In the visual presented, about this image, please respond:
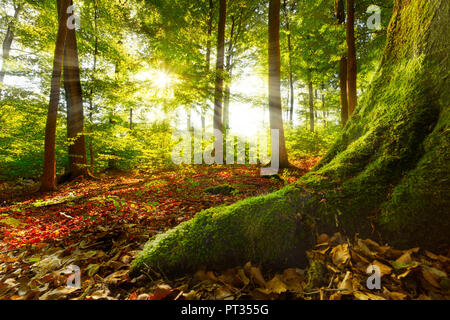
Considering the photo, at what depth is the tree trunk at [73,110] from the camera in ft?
25.3

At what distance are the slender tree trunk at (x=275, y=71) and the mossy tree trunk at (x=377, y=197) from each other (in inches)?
214

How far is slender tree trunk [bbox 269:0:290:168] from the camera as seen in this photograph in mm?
7074

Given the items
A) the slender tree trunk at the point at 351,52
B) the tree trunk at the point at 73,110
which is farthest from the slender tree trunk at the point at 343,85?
the tree trunk at the point at 73,110

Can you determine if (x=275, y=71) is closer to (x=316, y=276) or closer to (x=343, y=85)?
(x=343, y=85)

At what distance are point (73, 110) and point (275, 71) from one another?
890 centimetres

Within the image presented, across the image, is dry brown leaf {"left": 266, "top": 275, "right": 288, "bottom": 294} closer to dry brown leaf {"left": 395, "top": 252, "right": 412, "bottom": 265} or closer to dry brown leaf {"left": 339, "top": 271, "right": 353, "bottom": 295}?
dry brown leaf {"left": 339, "top": 271, "right": 353, "bottom": 295}

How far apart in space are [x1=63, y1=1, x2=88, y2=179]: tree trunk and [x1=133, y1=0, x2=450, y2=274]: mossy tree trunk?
27.5 ft

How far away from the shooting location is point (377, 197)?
5.11 feet

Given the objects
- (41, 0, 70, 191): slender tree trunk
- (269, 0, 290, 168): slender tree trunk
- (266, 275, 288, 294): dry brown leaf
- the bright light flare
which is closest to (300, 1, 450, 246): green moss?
(266, 275, 288, 294): dry brown leaf

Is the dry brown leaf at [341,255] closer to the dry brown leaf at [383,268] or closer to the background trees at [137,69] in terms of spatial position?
the dry brown leaf at [383,268]

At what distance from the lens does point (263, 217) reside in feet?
5.35

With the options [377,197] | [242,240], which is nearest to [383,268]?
[377,197]
